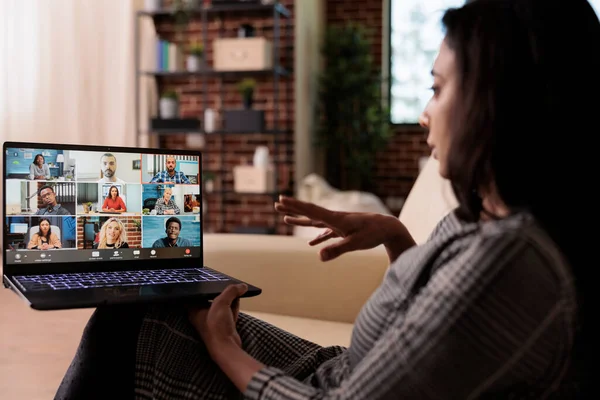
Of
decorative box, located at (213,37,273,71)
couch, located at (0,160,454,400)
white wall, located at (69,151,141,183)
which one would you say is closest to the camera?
white wall, located at (69,151,141,183)

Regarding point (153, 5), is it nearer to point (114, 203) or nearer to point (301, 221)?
point (114, 203)

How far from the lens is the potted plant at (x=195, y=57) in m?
5.19

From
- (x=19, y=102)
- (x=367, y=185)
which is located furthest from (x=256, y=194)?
(x=19, y=102)

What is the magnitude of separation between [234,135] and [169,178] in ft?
13.1

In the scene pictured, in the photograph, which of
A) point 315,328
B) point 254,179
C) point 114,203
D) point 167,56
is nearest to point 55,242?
point 114,203

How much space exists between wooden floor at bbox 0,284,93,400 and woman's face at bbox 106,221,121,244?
0.64ft

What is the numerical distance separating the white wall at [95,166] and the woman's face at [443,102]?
685 mm

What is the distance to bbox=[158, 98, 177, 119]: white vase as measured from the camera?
5266mm

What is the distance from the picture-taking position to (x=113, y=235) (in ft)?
4.44

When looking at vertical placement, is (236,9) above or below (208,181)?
above

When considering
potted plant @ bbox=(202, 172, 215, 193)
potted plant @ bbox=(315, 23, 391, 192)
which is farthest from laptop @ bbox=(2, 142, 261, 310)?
potted plant @ bbox=(315, 23, 391, 192)

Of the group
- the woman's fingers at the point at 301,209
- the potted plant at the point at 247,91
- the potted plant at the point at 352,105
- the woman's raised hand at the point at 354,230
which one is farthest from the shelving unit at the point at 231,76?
the woman's fingers at the point at 301,209

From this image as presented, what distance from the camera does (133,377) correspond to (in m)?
1.13

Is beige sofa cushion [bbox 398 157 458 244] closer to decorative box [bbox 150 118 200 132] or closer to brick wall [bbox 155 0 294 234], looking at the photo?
brick wall [bbox 155 0 294 234]
